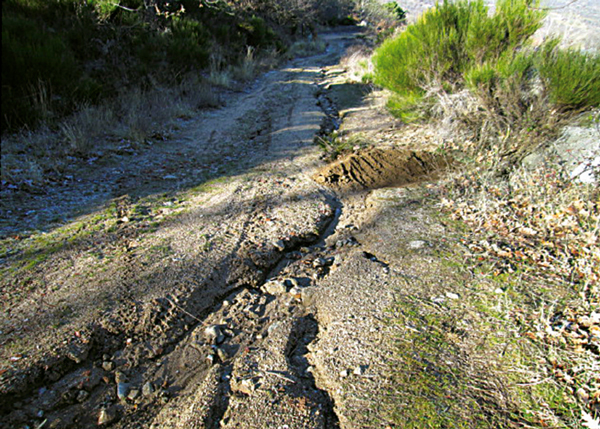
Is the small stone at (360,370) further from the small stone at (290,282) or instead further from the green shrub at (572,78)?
the green shrub at (572,78)

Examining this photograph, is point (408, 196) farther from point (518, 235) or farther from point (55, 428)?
point (55, 428)

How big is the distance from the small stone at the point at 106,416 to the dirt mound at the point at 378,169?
9.47ft

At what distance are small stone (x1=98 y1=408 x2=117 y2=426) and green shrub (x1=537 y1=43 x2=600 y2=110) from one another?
4250 mm

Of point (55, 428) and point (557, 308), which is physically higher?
point (557, 308)

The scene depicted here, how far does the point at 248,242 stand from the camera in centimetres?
294

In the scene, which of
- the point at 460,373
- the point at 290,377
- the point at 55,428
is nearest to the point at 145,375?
the point at 55,428

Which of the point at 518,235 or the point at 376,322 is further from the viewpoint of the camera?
the point at 518,235

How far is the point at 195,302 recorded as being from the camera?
7.61ft

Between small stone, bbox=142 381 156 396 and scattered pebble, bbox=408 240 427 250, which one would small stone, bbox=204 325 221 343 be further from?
scattered pebble, bbox=408 240 427 250

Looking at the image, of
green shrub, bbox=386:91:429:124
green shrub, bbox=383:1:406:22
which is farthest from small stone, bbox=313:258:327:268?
green shrub, bbox=383:1:406:22

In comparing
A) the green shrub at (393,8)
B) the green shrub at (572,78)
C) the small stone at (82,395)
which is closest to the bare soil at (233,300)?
the small stone at (82,395)

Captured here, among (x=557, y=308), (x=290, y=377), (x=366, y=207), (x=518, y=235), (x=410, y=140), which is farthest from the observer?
(x=410, y=140)

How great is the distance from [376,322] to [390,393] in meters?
0.46

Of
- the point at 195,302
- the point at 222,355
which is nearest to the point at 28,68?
the point at 195,302
